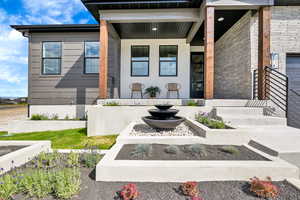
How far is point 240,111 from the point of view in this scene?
452 centimetres

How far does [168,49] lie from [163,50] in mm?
266

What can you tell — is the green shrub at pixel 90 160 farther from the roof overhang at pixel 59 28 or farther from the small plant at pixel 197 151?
the roof overhang at pixel 59 28

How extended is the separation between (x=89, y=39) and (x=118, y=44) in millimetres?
1348

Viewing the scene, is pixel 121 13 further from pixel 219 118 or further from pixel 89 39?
pixel 219 118

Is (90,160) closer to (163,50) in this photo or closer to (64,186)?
(64,186)

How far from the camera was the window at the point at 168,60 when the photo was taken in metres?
8.08

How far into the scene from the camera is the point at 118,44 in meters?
7.68

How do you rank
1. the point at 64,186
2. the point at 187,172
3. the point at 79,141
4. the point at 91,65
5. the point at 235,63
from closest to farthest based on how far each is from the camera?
the point at 64,186 → the point at 187,172 → the point at 79,141 → the point at 235,63 → the point at 91,65

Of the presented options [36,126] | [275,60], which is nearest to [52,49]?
[36,126]

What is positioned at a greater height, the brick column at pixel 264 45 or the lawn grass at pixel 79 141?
the brick column at pixel 264 45

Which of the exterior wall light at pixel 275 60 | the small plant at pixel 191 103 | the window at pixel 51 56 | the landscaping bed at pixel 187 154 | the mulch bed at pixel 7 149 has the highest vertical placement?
the window at pixel 51 56

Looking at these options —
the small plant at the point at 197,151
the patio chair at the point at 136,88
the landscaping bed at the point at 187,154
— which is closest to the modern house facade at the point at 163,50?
the patio chair at the point at 136,88

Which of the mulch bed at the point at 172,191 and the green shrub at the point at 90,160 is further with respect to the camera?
the green shrub at the point at 90,160

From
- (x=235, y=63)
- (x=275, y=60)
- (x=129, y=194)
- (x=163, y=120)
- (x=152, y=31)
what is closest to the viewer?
(x=129, y=194)
